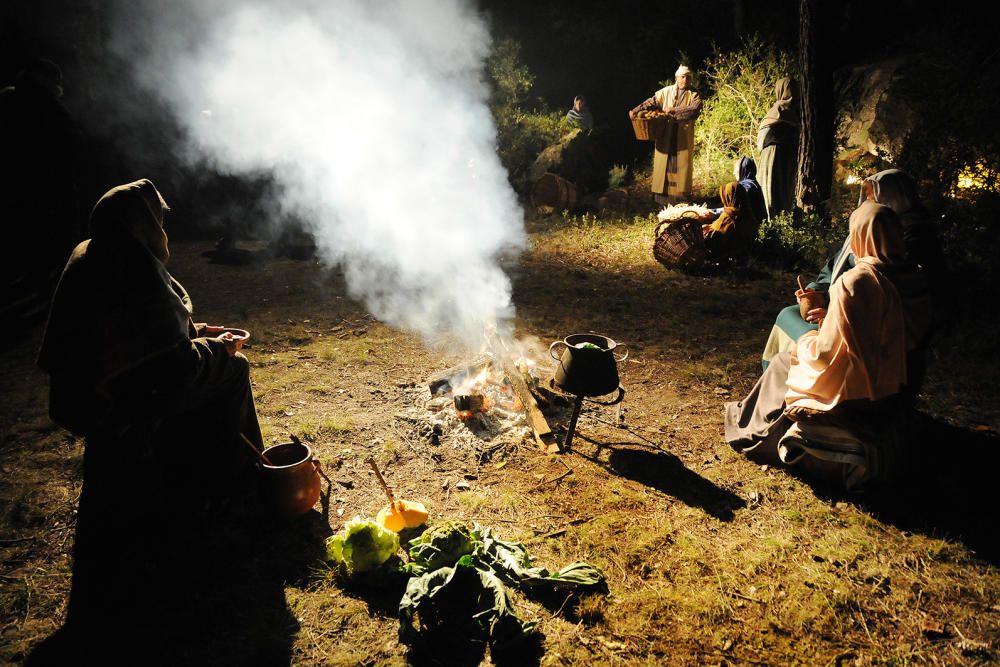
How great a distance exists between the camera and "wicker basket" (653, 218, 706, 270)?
30.4ft

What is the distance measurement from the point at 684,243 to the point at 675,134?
4.08m

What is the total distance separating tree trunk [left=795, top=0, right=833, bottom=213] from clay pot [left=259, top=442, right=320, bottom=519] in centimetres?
977

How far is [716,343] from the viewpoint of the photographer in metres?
6.90

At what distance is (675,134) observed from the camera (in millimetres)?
12055

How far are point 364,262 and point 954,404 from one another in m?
9.00

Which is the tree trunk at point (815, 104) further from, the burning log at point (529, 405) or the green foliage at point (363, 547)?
the green foliage at point (363, 547)

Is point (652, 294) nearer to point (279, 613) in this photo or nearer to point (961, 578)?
point (961, 578)

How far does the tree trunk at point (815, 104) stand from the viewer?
932 centimetres

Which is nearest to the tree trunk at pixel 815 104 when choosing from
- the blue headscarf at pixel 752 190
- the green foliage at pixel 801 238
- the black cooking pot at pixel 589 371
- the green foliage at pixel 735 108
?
the green foliage at pixel 801 238

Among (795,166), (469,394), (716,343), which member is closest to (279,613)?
(469,394)

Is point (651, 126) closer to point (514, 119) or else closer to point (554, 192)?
point (554, 192)

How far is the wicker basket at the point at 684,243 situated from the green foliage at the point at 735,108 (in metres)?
4.26

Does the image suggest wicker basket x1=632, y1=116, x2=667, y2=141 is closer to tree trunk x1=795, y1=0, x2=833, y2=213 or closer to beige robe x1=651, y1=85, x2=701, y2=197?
beige robe x1=651, y1=85, x2=701, y2=197

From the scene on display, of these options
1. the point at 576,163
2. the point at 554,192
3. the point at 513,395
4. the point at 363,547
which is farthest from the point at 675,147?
the point at 363,547
